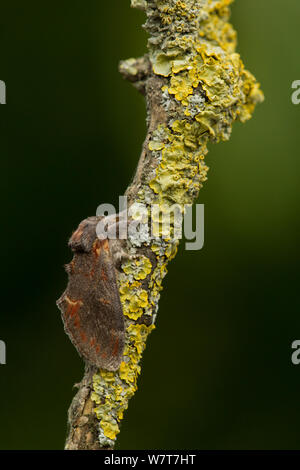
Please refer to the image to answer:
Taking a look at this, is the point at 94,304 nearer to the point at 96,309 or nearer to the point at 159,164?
the point at 96,309

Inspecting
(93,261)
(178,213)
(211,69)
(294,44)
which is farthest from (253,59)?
(93,261)

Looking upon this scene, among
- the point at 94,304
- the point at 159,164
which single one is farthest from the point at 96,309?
the point at 159,164

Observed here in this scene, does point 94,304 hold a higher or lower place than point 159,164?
lower

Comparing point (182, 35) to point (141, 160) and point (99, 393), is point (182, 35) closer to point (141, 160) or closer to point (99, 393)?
point (141, 160)
